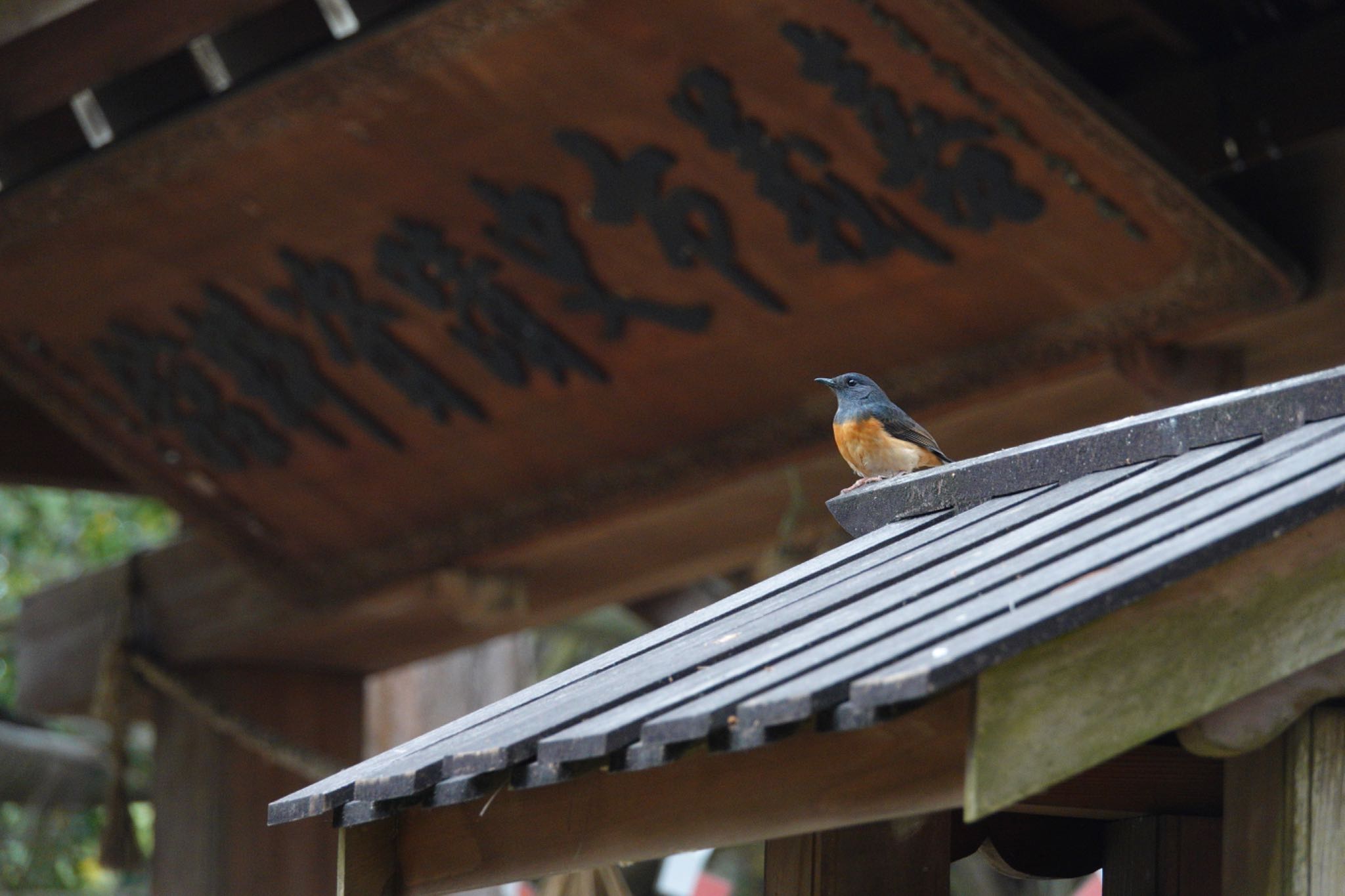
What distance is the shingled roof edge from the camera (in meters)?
2.04

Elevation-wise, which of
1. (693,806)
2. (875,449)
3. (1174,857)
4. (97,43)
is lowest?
(1174,857)

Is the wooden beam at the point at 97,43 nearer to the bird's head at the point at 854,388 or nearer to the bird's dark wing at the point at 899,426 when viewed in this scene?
the bird's head at the point at 854,388

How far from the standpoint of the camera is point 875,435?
369 cm

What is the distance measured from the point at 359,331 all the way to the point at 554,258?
0.80 meters

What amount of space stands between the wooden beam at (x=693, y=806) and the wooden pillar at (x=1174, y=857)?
662 mm

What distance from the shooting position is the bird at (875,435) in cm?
368

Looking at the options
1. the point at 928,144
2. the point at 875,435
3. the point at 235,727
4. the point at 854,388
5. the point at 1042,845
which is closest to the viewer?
the point at 1042,845

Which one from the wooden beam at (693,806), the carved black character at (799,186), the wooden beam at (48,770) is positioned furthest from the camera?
the wooden beam at (48,770)

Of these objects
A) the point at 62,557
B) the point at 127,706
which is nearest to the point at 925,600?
the point at 127,706

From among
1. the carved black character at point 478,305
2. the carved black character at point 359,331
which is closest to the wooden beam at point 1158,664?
the carved black character at point 478,305

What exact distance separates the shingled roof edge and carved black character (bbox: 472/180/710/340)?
2190 millimetres

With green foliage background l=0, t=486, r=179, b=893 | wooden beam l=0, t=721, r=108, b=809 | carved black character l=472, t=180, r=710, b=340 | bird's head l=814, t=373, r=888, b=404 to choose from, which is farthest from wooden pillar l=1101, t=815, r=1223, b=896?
green foliage background l=0, t=486, r=179, b=893

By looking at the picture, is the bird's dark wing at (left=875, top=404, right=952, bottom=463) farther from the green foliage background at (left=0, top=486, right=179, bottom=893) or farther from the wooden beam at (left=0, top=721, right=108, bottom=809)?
the green foliage background at (left=0, top=486, right=179, bottom=893)

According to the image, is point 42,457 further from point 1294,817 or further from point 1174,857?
point 1294,817
